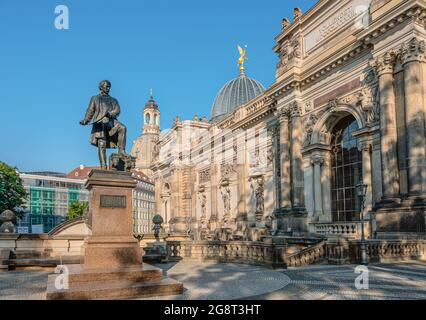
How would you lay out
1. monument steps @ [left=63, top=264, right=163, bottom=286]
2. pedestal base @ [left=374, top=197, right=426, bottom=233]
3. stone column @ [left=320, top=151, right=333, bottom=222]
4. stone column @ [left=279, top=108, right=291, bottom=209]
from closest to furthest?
monument steps @ [left=63, top=264, right=163, bottom=286] < pedestal base @ [left=374, top=197, right=426, bottom=233] < stone column @ [left=320, top=151, right=333, bottom=222] < stone column @ [left=279, top=108, right=291, bottom=209]

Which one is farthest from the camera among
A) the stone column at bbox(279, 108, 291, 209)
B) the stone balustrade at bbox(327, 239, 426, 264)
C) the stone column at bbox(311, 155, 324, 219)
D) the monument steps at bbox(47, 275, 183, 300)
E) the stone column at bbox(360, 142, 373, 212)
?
the stone column at bbox(279, 108, 291, 209)

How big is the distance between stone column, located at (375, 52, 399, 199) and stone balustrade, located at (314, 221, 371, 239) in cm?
253

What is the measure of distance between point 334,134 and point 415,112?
7034 mm

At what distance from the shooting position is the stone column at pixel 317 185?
22.9m

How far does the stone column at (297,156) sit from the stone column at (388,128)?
276 inches

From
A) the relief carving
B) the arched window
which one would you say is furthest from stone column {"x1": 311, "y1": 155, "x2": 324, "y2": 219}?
the relief carving

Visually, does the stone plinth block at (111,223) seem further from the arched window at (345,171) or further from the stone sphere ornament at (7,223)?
the arched window at (345,171)

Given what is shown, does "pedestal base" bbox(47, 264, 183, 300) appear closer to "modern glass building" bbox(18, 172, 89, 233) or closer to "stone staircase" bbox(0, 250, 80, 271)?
"stone staircase" bbox(0, 250, 80, 271)

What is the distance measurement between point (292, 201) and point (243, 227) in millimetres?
9321

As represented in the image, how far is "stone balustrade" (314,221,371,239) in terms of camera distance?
18.5 m

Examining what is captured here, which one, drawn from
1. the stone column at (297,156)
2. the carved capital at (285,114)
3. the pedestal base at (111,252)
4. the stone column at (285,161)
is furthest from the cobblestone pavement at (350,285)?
the carved capital at (285,114)
